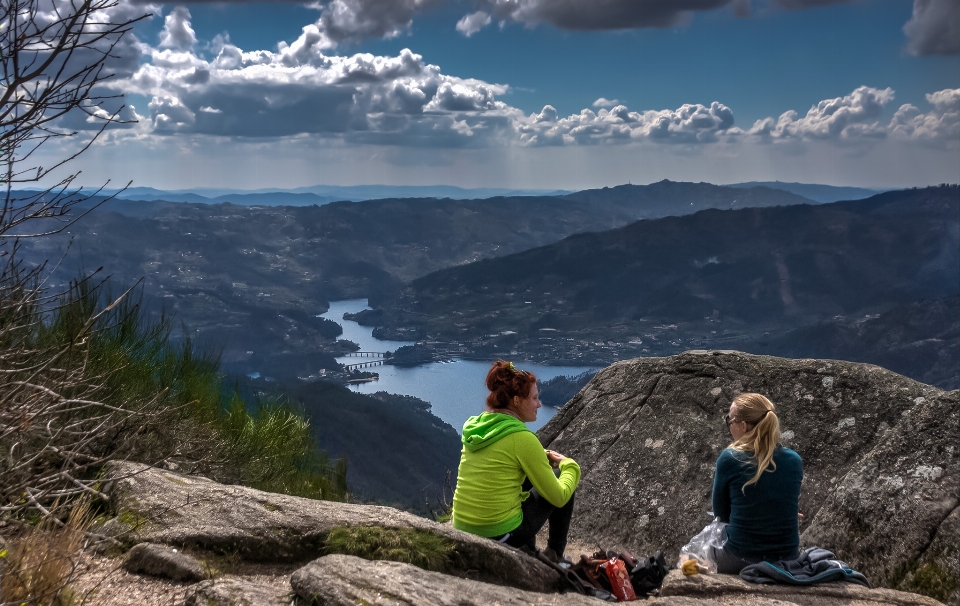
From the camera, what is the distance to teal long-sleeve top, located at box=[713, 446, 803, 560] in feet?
15.2

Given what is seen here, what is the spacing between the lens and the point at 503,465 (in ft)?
16.0

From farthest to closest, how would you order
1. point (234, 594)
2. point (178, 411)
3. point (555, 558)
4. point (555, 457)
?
1. point (178, 411)
2. point (555, 457)
3. point (555, 558)
4. point (234, 594)

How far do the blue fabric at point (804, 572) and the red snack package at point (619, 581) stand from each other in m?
0.75

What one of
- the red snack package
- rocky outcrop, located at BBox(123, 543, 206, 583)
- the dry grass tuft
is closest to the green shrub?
rocky outcrop, located at BBox(123, 543, 206, 583)

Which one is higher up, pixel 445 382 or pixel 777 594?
pixel 777 594

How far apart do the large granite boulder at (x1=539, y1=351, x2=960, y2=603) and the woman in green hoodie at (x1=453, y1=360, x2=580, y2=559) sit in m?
2.40

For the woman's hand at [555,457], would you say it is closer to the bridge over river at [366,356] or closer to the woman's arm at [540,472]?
the woman's arm at [540,472]

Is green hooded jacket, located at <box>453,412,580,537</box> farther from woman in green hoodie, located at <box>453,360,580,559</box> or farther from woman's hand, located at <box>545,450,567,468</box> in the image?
woman's hand, located at <box>545,450,567,468</box>

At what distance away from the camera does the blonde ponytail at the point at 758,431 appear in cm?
459

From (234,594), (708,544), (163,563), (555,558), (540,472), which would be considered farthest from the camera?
(555,558)

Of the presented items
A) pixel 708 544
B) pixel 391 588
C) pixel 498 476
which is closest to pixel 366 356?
pixel 498 476

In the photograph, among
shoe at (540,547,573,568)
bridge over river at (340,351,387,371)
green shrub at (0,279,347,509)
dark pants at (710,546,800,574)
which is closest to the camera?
dark pants at (710,546,800,574)

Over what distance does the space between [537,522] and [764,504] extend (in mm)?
1623

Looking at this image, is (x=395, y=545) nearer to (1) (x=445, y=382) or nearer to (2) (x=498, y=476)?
(2) (x=498, y=476)
